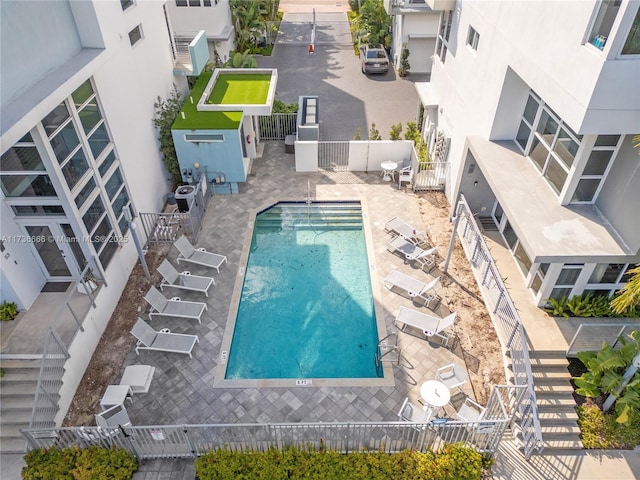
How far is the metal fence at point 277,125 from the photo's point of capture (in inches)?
891

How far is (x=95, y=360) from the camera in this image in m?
12.7

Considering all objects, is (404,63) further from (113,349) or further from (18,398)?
(18,398)

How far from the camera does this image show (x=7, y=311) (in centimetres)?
1203

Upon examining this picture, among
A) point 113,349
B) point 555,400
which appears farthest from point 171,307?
point 555,400

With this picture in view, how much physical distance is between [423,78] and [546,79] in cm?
2127

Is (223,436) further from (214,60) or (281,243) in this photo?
(214,60)

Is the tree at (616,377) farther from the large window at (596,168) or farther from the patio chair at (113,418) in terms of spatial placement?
the patio chair at (113,418)

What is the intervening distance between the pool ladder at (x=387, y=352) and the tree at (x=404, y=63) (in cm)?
2300

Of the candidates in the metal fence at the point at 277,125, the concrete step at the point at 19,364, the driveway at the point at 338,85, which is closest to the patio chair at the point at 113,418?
the concrete step at the point at 19,364

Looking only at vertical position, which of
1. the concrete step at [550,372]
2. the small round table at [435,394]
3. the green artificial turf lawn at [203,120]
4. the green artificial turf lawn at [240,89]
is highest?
the green artificial turf lawn at [240,89]

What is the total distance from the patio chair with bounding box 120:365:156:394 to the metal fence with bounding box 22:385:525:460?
182 centimetres

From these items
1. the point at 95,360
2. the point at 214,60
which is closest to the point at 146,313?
the point at 95,360

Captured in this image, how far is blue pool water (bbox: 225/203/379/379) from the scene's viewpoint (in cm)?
1294

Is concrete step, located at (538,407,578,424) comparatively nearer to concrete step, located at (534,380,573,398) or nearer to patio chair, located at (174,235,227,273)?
concrete step, located at (534,380,573,398)
